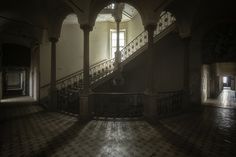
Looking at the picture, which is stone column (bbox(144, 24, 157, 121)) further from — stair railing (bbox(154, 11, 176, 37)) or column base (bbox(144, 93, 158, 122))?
stair railing (bbox(154, 11, 176, 37))

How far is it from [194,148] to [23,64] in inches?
520

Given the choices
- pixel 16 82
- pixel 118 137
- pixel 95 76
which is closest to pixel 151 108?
pixel 118 137

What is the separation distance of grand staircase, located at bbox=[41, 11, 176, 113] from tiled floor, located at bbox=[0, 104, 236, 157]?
1.82 meters

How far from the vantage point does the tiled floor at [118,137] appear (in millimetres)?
4816

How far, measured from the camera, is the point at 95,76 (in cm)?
1304

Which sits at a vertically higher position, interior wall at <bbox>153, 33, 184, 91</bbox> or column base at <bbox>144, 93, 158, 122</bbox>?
interior wall at <bbox>153, 33, 184, 91</bbox>

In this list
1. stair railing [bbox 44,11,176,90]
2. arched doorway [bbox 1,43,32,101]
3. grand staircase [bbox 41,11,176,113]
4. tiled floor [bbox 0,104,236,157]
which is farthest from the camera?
arched doorway [bbox 1,43,32,101]

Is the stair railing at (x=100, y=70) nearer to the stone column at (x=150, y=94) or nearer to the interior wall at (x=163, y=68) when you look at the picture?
the interior wall at (x=163, y=68)

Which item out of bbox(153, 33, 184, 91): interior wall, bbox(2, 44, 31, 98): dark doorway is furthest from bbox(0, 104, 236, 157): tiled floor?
bbox(2, 44, 31, 98): dark doorway

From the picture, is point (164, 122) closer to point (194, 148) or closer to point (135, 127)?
point (135, 127)

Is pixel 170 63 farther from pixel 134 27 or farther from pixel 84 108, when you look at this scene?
pixel 84 108

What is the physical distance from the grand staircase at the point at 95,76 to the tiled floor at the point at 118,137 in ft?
5.97

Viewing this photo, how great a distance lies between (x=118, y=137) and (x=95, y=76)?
749 cm

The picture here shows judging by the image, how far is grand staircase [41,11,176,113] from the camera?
33.2ft
